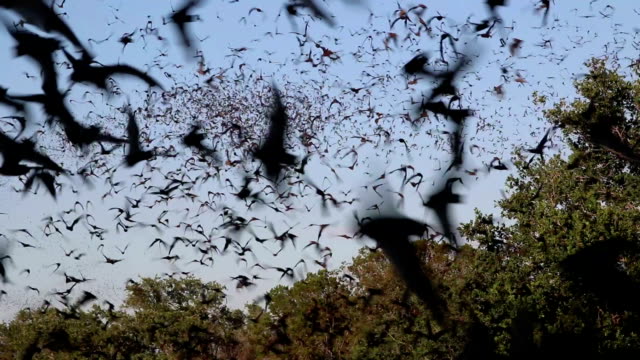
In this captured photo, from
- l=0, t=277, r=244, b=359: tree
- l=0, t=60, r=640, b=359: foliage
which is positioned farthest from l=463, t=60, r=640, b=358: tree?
l=0, t=277, r=244, b=359: tree

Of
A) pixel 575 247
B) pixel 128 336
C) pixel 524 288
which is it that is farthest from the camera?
pixel 128 336

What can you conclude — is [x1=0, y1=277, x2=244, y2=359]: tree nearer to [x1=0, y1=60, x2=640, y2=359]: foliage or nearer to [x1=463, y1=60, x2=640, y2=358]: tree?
[x1=0, y1=60, x2=640, y2=359]: foliage

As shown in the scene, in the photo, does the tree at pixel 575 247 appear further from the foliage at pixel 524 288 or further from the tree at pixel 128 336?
the tree at pixel 128 336

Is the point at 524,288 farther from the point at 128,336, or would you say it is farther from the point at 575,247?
the point at 128,336

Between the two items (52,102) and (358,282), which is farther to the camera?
(358,282)

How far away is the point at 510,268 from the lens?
25.9 metres

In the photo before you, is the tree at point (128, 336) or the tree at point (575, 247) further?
the tree at point (128, 336)

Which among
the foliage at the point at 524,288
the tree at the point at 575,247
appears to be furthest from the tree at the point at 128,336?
the tree at the point at 575,247

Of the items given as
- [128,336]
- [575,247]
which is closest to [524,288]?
[575,247]

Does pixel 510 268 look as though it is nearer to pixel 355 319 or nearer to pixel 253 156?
pixel 355 319

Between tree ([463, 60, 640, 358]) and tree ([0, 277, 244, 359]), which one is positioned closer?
tree ([463, 60, 640, 358])

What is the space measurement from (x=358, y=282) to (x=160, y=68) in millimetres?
29511

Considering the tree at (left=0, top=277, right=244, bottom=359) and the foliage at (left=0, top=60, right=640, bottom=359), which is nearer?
the foliage at (left=0, top=60, right=640, bottom=359)

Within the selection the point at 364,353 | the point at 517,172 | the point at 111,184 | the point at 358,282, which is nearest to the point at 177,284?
the point at 358,282
